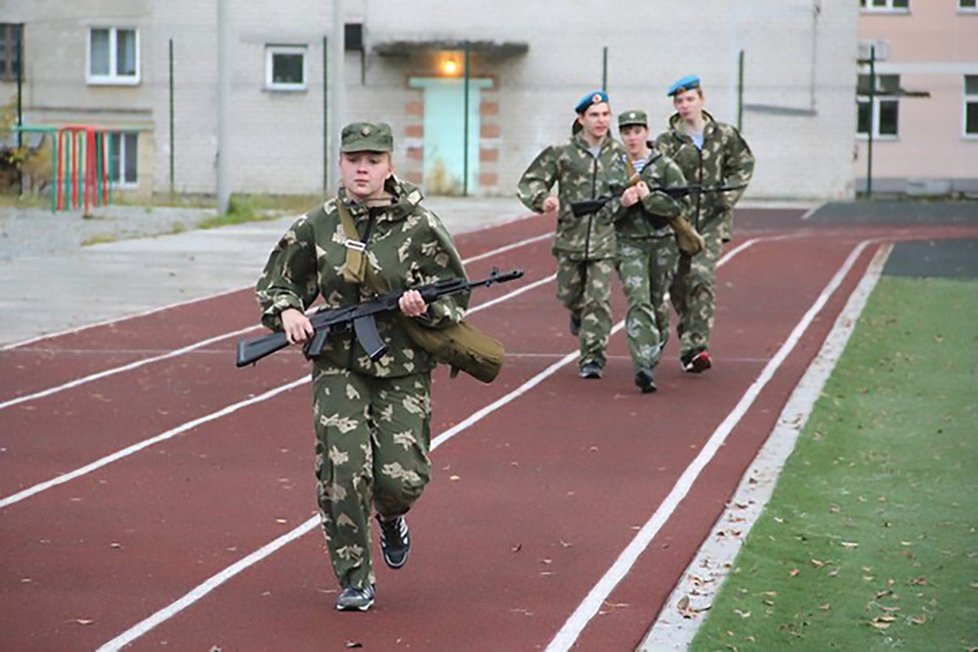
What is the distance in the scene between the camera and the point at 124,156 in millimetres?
50250

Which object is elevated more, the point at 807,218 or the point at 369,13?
the point at 369,13

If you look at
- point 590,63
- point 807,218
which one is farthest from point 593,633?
point 590,63

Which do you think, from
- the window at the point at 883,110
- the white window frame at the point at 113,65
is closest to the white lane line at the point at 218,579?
the white window frame at the point at 113,65

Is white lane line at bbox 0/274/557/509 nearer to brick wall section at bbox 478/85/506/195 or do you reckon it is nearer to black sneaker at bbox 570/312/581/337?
black sneaker at bbox 570/312/581/337

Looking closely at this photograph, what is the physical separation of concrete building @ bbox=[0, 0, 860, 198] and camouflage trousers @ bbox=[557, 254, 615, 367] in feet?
103

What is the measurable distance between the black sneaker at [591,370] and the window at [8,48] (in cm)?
3637

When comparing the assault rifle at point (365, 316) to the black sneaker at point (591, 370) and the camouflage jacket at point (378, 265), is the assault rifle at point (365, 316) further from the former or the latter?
the black sneaker at point (591, 370)

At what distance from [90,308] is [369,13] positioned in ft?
93.2

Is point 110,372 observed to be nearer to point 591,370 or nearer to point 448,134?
point 591,370

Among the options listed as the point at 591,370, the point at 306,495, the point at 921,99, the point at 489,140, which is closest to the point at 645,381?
the point at 591,370

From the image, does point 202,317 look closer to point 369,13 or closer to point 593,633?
point 593,633

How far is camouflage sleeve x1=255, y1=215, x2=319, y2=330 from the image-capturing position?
336 inches

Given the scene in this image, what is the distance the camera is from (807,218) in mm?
41250

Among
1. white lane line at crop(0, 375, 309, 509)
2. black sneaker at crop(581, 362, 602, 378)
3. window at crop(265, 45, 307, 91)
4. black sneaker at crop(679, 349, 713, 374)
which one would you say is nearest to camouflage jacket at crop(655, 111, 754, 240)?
black sneaker at crop(679, 349, 713, 374)
